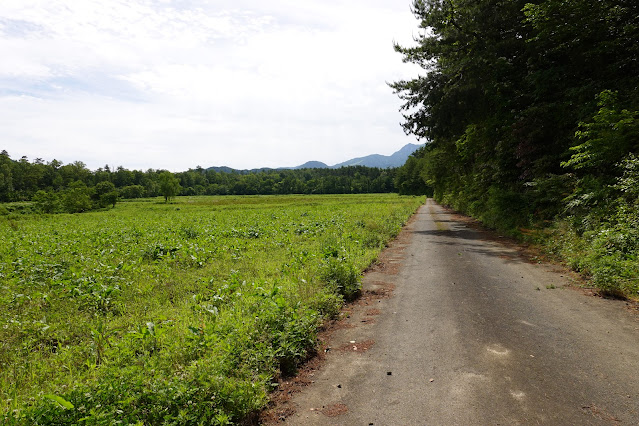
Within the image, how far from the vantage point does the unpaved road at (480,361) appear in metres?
3.62

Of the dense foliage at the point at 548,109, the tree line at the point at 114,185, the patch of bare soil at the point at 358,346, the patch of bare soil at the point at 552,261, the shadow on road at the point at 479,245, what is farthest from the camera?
the tree line at the point at 114,185

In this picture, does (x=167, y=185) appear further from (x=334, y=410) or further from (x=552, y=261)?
(x=334, y=410)

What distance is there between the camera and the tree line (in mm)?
76981

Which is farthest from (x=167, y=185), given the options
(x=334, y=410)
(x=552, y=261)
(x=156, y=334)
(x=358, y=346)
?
(x=334, y=410)

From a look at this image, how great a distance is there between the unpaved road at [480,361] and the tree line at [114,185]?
84.5m

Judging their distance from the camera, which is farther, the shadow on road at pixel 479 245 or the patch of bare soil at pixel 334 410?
the shadow on road at pixel 479 245

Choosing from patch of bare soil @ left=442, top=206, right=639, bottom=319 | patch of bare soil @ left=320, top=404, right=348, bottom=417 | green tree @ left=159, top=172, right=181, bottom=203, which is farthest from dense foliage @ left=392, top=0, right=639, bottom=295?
green tree @ left=159, top=172, right=181, bottom=203

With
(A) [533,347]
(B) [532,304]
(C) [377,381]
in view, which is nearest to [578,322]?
(B) [532,304]

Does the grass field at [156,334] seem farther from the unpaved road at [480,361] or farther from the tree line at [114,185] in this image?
the tree line at [114,185]

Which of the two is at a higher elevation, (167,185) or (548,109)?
(548,109)

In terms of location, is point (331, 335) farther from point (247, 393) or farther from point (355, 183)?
point (355, 183)

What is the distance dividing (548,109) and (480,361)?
1465 cm

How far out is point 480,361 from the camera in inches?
184

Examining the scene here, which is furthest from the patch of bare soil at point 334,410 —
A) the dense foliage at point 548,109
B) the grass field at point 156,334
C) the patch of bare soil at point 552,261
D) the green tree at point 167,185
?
the green tree at point 167,185
